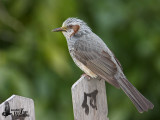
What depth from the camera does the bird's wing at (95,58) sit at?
4.43 m

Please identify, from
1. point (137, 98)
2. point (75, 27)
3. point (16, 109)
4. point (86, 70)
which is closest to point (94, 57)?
point (86, 70)

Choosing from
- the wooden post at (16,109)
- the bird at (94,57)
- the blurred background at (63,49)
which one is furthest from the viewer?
the blurred background at (63,49)

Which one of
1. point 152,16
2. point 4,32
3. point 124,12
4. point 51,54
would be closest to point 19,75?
point 51,54

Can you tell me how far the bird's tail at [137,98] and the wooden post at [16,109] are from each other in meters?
1.16

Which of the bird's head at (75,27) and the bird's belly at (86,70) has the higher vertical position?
the bird's head at (75,27)

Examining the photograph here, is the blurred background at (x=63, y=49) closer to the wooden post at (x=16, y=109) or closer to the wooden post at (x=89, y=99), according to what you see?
the wooden post at (x=89, y=99)

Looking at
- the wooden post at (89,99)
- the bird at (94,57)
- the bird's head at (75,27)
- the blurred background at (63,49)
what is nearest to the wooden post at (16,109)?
the wooden post at (89,99)

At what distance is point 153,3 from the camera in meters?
6.01

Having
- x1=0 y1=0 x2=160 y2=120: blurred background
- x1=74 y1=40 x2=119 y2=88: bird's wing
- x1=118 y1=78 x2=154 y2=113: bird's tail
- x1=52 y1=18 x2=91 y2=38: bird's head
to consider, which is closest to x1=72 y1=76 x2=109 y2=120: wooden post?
x1=118 y1=78 x2=154 y2=113: bird's tail

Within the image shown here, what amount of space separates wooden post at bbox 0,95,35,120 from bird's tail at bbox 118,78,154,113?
1.16 meters

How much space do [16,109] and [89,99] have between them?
0.76 metres

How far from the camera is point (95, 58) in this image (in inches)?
182

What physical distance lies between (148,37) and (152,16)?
0.41 metres

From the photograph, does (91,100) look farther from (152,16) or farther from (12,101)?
(152,16)
